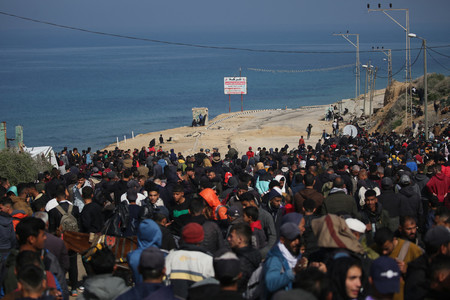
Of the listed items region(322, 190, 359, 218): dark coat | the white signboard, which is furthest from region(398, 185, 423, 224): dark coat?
the white signboard

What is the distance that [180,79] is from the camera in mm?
151875

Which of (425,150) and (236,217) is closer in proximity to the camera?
(236,217)

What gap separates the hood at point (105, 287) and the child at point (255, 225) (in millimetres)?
2110

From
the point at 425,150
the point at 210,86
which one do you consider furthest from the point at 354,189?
the point at 210,86

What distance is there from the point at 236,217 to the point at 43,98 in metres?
114

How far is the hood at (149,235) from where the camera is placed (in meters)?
7.05

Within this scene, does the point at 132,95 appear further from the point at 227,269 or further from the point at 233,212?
the point at 227,269

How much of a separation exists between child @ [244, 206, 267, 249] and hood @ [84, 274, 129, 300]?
6.92 ft

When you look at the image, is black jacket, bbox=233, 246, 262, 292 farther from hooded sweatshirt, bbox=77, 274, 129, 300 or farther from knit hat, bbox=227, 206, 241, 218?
knit hat, bbox=227, 206, 241, 218

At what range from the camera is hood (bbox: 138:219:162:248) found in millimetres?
7047

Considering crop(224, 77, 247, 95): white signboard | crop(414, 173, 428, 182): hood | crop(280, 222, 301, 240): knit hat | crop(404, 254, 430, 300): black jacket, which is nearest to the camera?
crop(404, 254, 430, 300): black jacket

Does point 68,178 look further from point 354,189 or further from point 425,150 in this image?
point 425,150

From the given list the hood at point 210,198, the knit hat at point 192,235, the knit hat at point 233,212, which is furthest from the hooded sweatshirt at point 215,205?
the knit hat at point 192,235

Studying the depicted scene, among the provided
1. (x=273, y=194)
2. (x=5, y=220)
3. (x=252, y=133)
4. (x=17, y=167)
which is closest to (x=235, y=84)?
(x=252, y=133)
